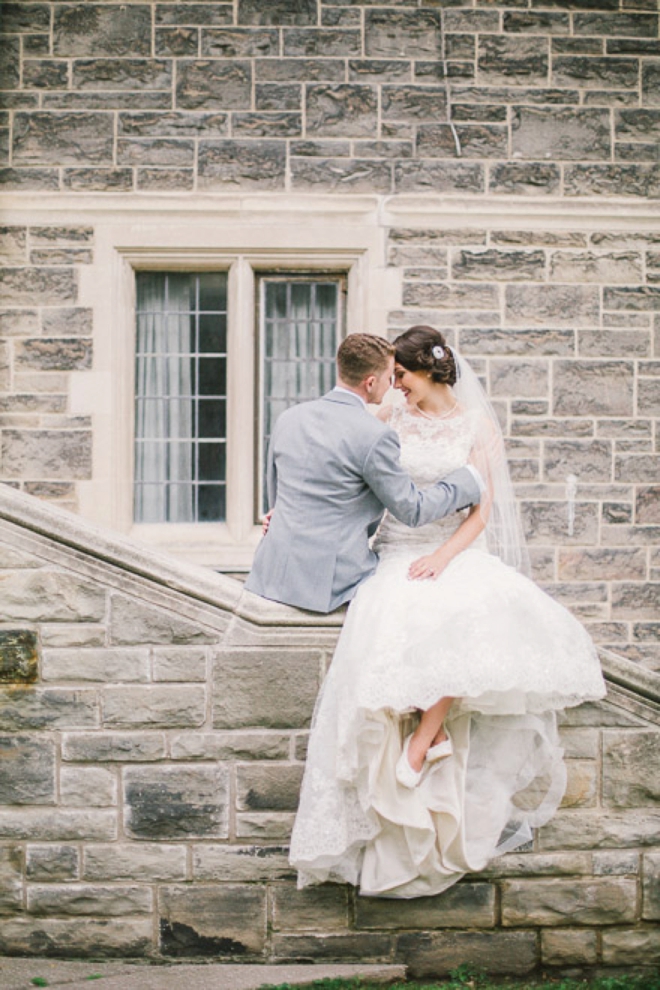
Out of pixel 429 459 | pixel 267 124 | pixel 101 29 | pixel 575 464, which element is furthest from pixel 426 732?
pixel 101 29

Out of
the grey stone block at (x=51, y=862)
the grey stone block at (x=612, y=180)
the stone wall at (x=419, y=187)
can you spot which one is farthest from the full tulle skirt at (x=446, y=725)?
the grey stone block at (x=612, y=180)

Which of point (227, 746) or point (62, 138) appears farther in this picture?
point (62, 138)

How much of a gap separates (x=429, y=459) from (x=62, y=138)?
150 inches

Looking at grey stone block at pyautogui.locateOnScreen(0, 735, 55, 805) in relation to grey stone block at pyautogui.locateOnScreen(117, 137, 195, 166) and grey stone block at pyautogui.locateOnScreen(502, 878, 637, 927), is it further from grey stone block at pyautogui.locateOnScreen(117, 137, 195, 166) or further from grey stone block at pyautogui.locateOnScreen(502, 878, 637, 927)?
grey stone block at pyautogui.locateOnScreen(117, 137, 195, 166)

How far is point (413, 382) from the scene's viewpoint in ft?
13.5

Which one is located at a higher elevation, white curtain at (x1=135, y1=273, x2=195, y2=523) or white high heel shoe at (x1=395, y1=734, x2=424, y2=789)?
white curtain at (x1=135, y1=273, x2=195, y2=523)

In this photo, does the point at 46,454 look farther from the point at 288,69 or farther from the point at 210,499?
the point at 288,69

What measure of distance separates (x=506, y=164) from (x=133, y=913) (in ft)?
16.2

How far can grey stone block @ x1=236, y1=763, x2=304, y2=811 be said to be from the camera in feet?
12.4

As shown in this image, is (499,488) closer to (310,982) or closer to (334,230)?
(310,982)

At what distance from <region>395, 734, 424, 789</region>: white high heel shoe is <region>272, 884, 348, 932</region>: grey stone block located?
62 centimetres

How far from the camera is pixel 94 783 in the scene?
12.4 ft

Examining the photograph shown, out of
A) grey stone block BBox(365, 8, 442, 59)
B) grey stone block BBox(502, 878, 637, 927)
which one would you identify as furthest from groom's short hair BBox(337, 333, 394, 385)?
grey stone block BBox(365, 8, 442, 59)

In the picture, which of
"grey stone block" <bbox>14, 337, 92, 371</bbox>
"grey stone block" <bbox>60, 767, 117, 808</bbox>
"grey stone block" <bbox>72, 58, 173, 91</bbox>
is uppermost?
"grey stone block" <bbox>72, 58, 173, 91</bbox>
